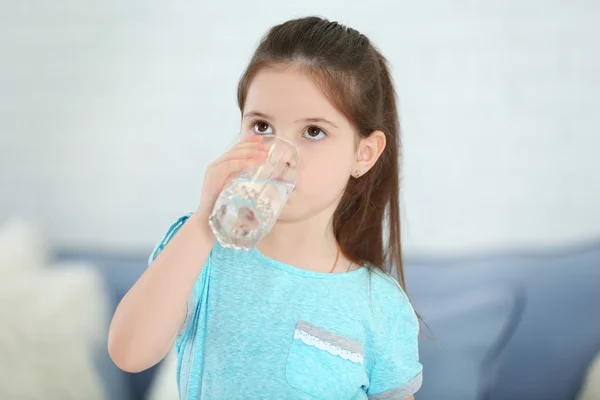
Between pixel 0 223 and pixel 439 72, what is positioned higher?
pixel 439 72

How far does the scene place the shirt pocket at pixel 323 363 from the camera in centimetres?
100

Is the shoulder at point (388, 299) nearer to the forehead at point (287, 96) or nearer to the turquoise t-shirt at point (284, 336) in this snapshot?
the turquoise t-shirt at point (284, 336)

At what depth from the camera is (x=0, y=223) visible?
59.5 inches

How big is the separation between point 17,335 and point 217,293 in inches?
23.7

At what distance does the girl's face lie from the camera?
960mm

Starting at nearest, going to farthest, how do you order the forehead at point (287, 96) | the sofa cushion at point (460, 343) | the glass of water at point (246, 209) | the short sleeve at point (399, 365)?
the glass of water at point (246, 209)
the forehead at point (287, 96)
the short sleeve at point (399, 365)
the sofa cushion at point (460, 343)

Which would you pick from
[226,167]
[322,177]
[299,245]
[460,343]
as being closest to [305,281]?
[299,245]

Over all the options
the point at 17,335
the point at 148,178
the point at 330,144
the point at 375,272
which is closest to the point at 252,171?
the point at 330,144

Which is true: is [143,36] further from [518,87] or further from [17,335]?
[518,87]

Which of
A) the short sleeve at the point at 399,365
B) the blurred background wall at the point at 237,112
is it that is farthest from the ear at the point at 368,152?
the blurred background wall at the point at 237,112

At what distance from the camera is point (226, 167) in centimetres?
86

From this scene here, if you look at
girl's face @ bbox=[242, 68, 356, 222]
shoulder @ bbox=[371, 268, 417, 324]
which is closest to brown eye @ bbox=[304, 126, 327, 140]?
girl's face @ bbox=[242, 68, 356, 222]

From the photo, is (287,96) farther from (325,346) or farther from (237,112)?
(237,112)

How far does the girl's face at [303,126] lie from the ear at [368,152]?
0.20ft
